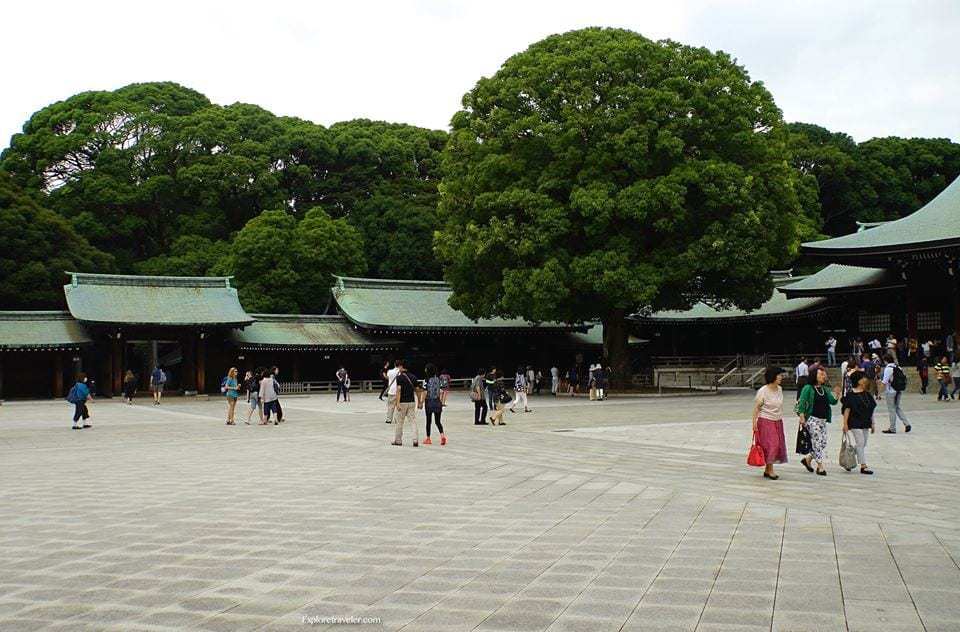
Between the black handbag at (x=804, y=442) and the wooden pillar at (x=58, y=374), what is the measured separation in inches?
1493

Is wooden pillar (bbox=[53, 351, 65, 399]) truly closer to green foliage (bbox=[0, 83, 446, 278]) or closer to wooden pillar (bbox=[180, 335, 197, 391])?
wooden pillar (bbox=[180, 335, 197, 391])

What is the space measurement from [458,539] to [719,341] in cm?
4367

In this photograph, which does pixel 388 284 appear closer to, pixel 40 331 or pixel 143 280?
pixel 143 280

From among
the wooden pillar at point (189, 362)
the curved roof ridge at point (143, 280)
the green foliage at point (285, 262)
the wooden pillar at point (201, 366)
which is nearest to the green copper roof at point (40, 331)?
the curved roof ridge at point (143, 280)

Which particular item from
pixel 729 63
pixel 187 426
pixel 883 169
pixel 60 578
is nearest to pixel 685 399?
pixel 729 63

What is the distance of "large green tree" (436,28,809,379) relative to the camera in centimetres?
3312

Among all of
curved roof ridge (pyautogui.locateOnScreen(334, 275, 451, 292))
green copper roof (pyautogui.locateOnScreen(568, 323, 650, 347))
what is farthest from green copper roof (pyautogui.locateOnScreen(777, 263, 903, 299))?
curved roof ridge (pyautogui.locateOnScreen(334, 275, 451, 292))

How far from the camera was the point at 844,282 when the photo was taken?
1652 inches

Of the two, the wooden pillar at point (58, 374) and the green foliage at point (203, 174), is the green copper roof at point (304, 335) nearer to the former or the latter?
the wooden pillar at point (58, 374)

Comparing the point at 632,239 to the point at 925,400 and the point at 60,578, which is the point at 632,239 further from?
the point at 60,578

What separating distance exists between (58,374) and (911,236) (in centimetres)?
3940

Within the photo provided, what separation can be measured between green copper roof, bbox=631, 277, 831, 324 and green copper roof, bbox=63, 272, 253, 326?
21.6 m

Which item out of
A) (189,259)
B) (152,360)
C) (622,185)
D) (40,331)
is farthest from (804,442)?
(189,259)

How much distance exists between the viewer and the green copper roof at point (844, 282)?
Answer: 39969mm
